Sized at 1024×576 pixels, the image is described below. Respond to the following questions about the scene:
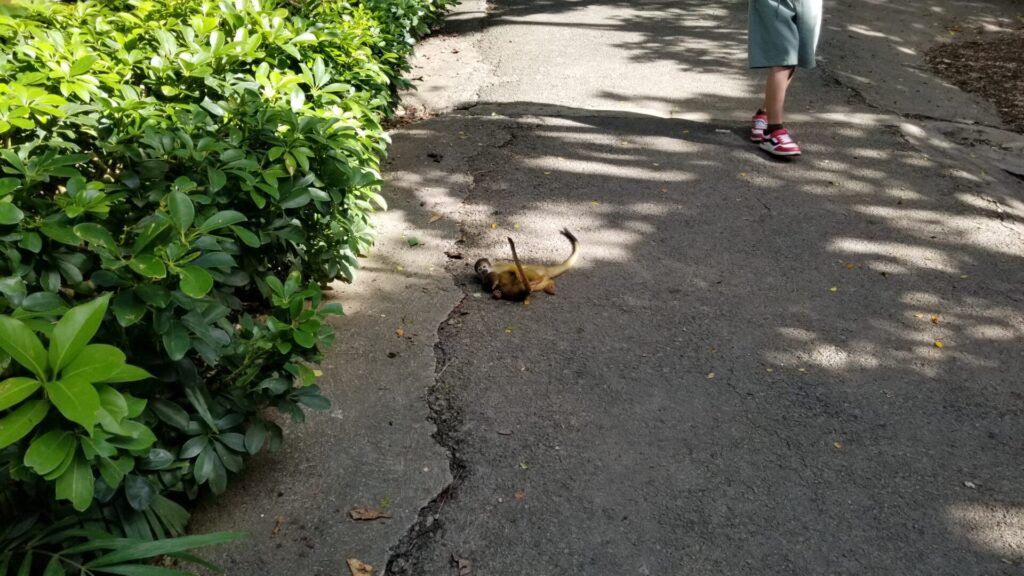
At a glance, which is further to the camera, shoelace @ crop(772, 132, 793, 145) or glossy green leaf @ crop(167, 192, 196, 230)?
shoelace @ crop(772, 132, 793, 145)

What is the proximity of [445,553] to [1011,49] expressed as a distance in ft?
29.5

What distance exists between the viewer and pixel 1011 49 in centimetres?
908

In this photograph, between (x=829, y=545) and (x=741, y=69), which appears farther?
(x=741, y=69)

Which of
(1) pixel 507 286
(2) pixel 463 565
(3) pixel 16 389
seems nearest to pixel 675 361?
(1) pixel 507 286

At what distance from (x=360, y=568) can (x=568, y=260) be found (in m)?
2.29

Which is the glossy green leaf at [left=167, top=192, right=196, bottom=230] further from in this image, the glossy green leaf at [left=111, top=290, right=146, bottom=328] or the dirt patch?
the dirt patch

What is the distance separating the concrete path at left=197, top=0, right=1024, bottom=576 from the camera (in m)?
2.88

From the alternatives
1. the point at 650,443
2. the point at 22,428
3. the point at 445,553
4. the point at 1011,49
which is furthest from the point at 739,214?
the point at 1011,49

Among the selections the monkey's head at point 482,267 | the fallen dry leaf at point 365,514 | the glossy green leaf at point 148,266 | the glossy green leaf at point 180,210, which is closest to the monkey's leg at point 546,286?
the monkey's head at point 482,267

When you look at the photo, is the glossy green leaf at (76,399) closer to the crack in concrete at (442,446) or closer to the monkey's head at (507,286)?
the crack in concrete at (442,446)

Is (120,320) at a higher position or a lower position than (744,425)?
higher

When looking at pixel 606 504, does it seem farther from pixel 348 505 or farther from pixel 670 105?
pixel 670 105

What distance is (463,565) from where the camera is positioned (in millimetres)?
2746

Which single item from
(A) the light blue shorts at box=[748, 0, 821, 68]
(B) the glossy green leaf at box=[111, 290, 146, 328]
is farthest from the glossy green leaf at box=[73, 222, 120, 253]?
(A) the light blue shorts at box=[748, 0, 821, 68]
